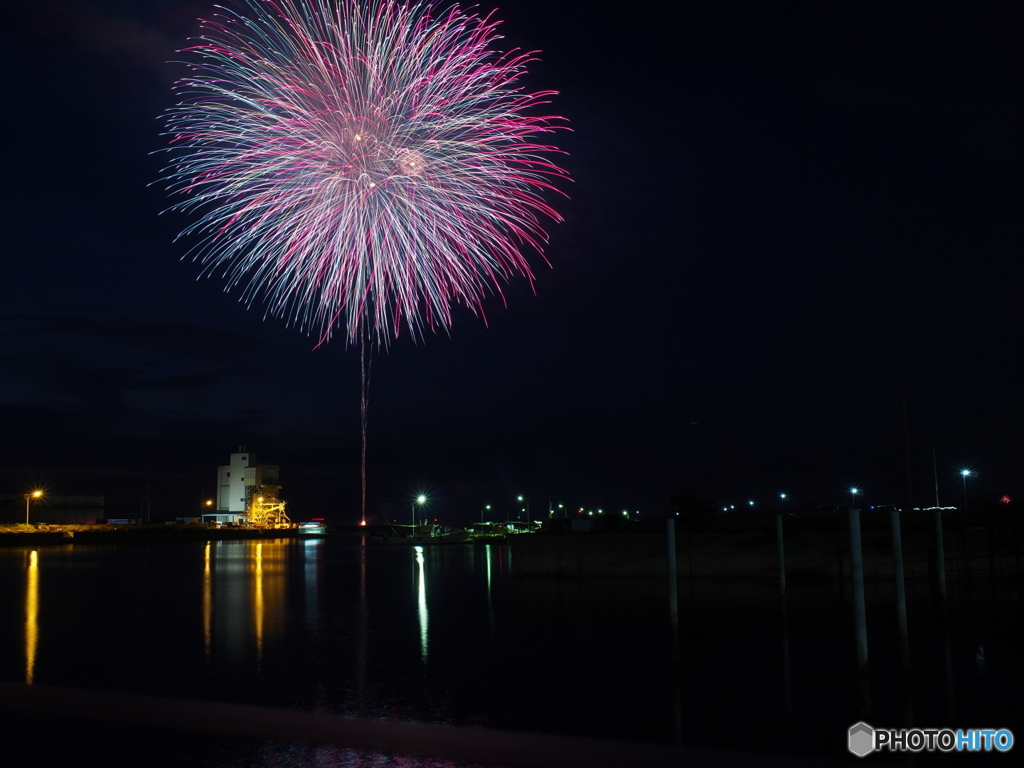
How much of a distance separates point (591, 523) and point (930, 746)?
1635 inches

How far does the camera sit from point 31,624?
30.1 metres

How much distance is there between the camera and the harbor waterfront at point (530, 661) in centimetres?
1447

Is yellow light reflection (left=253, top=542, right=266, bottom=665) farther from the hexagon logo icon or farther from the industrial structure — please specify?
the industrial structure

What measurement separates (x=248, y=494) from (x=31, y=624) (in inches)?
5016

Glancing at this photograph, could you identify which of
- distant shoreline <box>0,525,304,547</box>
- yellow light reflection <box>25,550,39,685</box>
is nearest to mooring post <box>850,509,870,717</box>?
yellow light reflection <box>25,550,39,685</box>

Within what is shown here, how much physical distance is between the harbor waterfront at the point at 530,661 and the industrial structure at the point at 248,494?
111 metres

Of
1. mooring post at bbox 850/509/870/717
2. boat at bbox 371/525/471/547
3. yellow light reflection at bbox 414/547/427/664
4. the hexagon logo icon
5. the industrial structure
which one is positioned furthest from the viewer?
the industrial structure

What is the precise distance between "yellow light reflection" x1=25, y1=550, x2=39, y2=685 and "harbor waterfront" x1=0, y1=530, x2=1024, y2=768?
16cm

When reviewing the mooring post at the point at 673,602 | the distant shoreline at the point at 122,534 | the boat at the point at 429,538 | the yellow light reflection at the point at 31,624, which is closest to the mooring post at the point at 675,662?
the mooring post at the point at 673,602

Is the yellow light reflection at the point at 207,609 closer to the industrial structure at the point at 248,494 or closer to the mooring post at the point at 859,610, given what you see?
the mooring post at the point at 859,610

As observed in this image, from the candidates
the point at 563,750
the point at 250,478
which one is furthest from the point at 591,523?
the point at 250,478

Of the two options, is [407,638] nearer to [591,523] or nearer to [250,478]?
[591,523]

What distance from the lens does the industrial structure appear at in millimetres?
150875

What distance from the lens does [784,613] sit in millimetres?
28422
